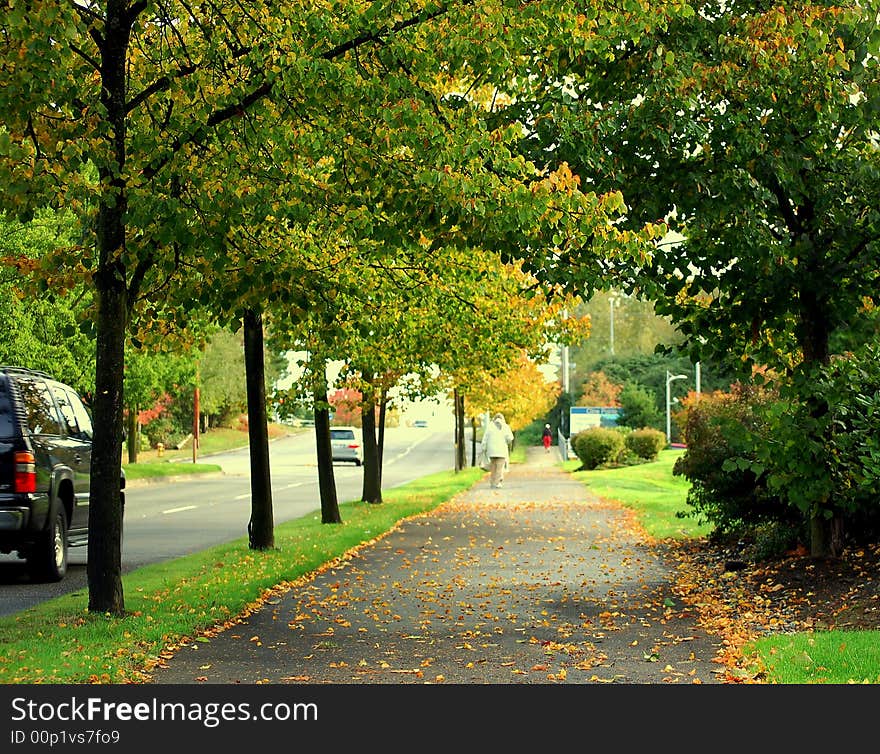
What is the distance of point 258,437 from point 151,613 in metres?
5.55

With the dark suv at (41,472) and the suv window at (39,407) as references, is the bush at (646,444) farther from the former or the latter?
the suv window at (39,407)

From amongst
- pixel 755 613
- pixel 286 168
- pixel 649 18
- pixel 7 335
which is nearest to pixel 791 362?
pixel 755 613

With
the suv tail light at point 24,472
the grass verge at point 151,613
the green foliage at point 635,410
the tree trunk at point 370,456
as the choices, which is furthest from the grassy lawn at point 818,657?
the green foliage at point 635,410

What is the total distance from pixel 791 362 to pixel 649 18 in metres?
4.97

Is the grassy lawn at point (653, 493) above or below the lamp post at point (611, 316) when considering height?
below

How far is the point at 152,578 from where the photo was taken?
43.9 ft

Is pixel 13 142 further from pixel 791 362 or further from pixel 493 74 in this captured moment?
pixel 791 362

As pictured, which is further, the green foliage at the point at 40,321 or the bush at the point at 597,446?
the bush at the point at 597,446

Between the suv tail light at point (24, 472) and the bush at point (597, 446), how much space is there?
3812 cm

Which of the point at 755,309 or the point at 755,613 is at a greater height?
the point at 755,309

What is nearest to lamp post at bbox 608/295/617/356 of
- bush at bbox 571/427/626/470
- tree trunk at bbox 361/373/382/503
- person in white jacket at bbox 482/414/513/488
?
bush at bbox 571/427/626/470

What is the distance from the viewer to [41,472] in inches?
515

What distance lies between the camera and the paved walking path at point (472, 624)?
8211 mm

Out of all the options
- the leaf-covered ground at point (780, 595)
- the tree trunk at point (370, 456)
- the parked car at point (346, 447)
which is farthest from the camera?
the parked car at point (346, 447)
